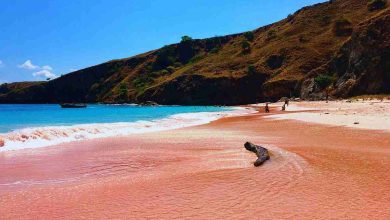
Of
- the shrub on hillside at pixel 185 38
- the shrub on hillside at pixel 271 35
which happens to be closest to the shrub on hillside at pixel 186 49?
the shrub on hillside at pixel 185 38

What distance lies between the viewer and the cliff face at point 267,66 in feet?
293

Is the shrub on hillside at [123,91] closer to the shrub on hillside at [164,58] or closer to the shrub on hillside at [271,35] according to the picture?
the shrub on hillside at [164,58]

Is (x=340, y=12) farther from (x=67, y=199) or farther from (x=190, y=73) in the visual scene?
(x=67, y=199)

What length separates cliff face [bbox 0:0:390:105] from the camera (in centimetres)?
8944

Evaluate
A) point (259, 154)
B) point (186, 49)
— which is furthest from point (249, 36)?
point (259, 154)

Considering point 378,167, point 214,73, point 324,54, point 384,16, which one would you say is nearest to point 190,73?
point 214,73

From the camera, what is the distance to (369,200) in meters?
7.93

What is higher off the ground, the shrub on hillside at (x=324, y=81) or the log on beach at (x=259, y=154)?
the shrub on hillside at (x=324, y=81)

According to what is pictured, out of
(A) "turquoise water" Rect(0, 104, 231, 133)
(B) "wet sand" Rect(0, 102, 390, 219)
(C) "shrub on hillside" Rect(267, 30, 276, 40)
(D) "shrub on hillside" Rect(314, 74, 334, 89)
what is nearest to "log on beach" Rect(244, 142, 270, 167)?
(B) "wet sand" Rect(0, 102, 390, 219)

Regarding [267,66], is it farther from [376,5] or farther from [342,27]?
[376,5]

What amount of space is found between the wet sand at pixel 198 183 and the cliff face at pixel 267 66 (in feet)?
260

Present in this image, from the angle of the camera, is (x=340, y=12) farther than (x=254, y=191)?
Yes

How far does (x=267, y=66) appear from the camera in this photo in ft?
404

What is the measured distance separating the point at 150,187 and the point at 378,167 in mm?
6418
